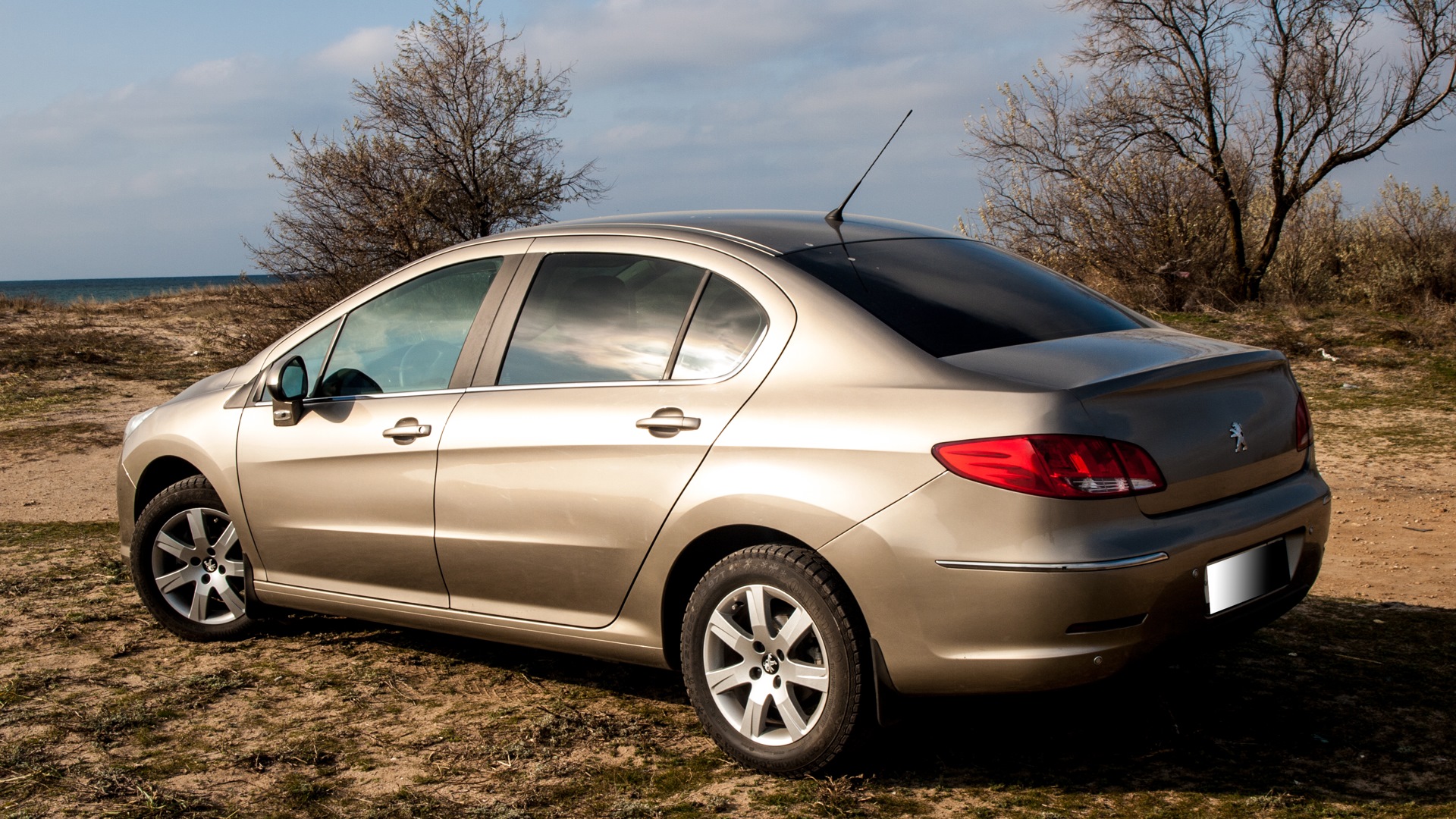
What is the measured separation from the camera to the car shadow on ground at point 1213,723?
3.24m

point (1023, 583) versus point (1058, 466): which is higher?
point (1058, 466)

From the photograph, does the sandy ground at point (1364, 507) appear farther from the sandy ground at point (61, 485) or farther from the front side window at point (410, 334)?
the front side window at point (410, 334)

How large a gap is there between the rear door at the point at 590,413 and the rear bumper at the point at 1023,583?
0.64m

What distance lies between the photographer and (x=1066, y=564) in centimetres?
280

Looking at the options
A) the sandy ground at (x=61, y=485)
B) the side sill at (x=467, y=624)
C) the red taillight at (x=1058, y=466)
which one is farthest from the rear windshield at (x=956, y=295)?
the sandy ground at (x=61, y=485)

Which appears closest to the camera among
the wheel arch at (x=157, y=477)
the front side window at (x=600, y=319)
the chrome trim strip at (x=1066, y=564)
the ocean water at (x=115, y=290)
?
the chrome trim strip at (x=1066, y=564)

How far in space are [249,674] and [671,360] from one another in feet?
7.19

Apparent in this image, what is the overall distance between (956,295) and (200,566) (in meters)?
3.30

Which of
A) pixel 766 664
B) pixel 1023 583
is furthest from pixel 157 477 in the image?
pixel 1023 583

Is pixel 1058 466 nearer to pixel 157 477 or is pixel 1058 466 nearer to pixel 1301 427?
pixel 1301 427

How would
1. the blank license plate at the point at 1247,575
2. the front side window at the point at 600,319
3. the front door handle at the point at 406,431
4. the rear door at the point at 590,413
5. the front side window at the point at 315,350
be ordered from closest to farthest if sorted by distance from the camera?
the blank license plate at the point at 1247,575, the rear door at the point at 590,413, the front side window at the point at 600,319, the front door handle at the point at 406,431, the front side window at the point at 315,350

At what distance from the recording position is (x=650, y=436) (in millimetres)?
3436

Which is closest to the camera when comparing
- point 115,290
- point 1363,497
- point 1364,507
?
point 1364,507

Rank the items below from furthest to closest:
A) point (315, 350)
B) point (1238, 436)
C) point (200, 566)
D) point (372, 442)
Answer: point (200, 566) → point (315, 350) → point (372, 442) → point (1238, 436)
